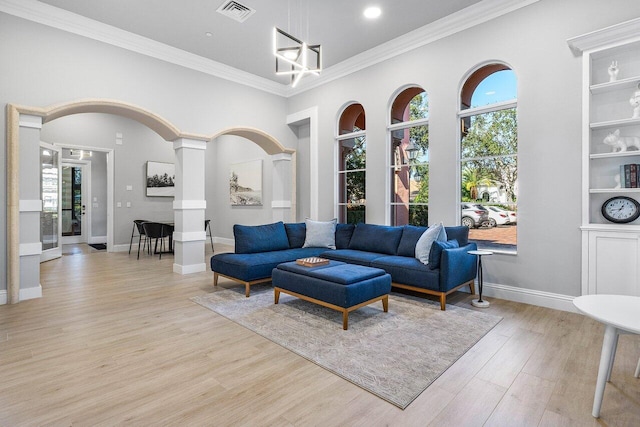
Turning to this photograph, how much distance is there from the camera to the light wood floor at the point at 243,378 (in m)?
1.79

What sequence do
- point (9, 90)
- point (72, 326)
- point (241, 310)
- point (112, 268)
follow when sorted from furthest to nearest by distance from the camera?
point (112, 268) → point (9, 90) → point (241, 310) → point (72, 326)

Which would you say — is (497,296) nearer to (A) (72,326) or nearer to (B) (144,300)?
(B) (144,300)

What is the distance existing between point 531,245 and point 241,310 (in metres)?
3.28

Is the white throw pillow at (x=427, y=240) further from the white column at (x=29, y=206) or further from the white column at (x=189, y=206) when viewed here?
the white column at (x=29, y=206)

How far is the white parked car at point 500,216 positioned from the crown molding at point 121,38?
452 cm

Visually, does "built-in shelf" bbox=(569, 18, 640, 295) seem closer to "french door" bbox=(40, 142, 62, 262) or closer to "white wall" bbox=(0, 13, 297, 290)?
"white wall" bbox=(0, 13, 297, 290)

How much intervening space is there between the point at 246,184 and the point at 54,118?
4647 mm

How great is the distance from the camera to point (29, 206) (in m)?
3.88

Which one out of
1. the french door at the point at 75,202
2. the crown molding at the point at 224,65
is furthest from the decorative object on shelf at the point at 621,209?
the french door at the point at 75,202

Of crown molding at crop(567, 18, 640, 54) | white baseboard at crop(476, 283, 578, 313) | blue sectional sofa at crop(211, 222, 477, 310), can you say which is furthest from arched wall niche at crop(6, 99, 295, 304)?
crown molding at crop(567, 18, 640, 54)

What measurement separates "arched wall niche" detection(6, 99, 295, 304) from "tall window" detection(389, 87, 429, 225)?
2.60 meters

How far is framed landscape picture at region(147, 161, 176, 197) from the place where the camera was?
8297mm

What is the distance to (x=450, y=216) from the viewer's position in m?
4.43

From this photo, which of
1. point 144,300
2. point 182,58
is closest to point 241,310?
A: point 144,300
